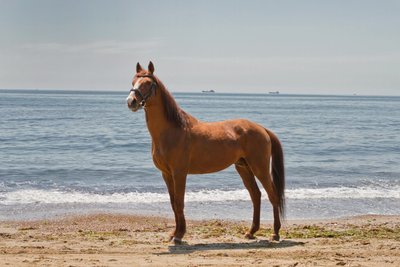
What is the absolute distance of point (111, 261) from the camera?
270 inches

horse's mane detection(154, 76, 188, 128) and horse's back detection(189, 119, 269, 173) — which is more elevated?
horse's mane detection(154, 76, 188, 128)

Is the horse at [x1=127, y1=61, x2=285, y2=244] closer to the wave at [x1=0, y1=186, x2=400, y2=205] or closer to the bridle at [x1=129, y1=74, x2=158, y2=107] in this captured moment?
the bridle at [x1=129, y1=74, x2=158, y2=107]

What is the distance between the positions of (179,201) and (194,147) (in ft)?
2.53

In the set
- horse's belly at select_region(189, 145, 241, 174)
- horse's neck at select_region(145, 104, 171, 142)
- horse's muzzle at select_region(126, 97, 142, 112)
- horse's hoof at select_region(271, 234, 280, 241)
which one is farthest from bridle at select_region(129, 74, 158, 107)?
horse's hoof at select_region(271, 234, 280, 241)

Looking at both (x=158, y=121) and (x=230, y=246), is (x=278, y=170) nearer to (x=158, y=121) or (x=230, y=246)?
(x=230, y=246)

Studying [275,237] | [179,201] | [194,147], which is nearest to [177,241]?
[179,201]

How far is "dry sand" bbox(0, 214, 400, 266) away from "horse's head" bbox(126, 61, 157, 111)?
1.90 meters

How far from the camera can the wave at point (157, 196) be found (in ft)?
44.0

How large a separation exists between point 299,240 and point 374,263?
1757 mm

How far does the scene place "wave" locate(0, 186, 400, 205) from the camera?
13.4 meters

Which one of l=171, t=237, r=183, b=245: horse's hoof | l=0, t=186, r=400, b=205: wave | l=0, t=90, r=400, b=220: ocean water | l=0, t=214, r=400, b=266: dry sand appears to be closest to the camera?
l=0, t=214, r=400, b=266: dry sand

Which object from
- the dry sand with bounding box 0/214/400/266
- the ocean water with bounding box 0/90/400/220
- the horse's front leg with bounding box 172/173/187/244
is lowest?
the ocean water with bounding box 0/90/400/220

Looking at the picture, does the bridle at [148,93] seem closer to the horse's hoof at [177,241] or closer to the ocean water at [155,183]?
the horse's hoof at [177,241]

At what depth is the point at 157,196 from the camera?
1407cm
